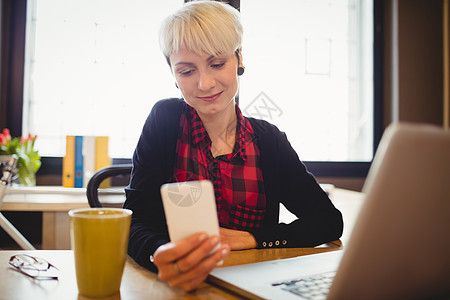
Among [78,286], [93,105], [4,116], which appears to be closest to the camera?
[78,286]

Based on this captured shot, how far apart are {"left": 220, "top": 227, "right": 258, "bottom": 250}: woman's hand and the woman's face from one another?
343 millimetres

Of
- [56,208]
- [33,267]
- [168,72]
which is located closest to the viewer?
[33,267]

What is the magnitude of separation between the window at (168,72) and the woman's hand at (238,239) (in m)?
1.45

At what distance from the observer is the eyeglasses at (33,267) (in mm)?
661

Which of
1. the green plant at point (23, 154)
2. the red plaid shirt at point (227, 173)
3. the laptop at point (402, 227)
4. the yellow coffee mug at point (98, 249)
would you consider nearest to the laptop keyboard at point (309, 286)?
Answer: the laptop at point (402, 227)

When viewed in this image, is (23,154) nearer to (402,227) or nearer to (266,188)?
(266,188)

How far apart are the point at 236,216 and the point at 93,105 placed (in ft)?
5.79

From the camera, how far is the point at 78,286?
0.58 m

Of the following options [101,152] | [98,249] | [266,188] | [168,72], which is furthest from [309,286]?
[168,72]

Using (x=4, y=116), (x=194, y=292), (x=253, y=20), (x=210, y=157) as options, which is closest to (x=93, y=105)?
(x=4, y=116)

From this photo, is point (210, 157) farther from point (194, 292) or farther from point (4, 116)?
point (4, 116)

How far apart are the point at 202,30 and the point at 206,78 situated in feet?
0.39

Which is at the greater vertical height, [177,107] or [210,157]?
[177,107]

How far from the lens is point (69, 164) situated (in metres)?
2.17
